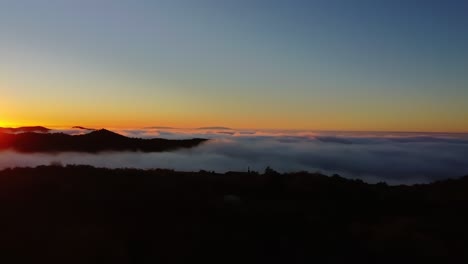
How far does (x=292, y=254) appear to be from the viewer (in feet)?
54.9

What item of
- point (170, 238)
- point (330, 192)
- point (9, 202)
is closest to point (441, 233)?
point (330, 192)

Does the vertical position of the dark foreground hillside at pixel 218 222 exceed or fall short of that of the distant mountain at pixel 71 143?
it falls short

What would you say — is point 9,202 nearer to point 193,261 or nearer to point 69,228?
point 69,228

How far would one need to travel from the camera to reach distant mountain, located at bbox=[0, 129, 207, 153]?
175 m

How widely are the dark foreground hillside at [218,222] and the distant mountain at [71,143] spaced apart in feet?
507

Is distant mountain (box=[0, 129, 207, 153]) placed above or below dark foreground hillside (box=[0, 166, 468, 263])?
above

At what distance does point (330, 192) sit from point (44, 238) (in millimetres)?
17102

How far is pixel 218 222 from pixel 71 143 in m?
175

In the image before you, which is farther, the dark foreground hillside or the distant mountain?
the distant mountain

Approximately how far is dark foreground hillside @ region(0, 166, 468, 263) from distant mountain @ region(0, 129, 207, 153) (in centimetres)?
15443

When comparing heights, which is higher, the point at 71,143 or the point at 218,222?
the point at 71,143

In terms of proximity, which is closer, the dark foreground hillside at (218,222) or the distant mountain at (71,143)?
the dark foreground hillside at (218,222)

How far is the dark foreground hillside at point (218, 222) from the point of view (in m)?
16.3

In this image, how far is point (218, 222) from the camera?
19969 mm
